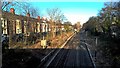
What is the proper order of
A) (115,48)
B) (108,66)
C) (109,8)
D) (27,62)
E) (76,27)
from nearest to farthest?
1. (27,62)
2. (115,48)
3. (108,66)
4. (109,8)
5. (76,27)

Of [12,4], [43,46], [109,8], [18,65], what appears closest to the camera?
[18,65]

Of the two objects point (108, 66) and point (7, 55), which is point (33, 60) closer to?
point (7, 55)

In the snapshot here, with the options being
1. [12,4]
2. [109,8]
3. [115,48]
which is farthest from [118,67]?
[109,8]

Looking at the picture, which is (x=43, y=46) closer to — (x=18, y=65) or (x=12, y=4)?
(x=12, y=4)

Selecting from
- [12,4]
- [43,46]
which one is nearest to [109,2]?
[43,46]

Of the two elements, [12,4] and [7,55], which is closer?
[7,55]

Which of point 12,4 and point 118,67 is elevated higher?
point 12,4

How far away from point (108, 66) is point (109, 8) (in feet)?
65.3

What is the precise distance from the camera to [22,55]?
37.9ft

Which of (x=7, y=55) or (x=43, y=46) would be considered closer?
(x=7, y=55)

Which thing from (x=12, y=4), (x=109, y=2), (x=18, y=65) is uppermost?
(x=109, y=2)

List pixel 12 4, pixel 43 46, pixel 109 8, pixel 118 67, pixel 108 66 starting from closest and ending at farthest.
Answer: pixel 118 67, pixel 108 66, pixel 12 4, pixel 43 46, pixel 109 8

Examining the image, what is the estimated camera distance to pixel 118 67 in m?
12.1

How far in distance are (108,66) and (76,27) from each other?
89314 millimetres
